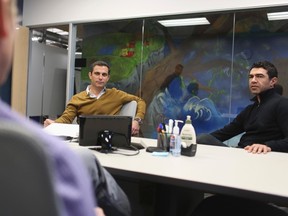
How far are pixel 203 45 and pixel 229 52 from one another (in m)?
0.35

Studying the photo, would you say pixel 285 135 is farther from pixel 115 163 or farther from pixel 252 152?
pixel 115 163

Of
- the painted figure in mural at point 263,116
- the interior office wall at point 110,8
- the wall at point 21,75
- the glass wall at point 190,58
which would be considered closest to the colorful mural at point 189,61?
the glass wall at point 190,58

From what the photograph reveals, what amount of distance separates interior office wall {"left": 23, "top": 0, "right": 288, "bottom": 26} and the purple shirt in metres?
3.40

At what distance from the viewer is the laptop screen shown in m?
1.66

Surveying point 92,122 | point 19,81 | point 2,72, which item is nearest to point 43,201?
point 2,72

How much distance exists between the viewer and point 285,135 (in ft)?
7.60

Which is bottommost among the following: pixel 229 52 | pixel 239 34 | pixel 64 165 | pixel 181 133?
pixel 181 133

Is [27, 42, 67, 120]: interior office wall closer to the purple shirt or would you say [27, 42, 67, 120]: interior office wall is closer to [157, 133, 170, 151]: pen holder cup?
[157, 133, 170, 151]: pen holder cup

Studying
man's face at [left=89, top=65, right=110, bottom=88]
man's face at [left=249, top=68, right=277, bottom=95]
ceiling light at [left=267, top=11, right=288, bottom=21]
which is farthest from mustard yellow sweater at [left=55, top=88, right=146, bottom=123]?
ceiling light at [left=267, top=11, right=288, bottom=21]

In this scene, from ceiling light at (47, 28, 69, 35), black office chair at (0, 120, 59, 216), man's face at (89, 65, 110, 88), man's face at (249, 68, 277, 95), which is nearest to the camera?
black office chair at (0, 120, 59, 216)

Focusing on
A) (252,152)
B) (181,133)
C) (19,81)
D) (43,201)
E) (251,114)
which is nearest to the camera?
(43,201)

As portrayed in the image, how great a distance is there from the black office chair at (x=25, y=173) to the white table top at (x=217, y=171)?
817mm

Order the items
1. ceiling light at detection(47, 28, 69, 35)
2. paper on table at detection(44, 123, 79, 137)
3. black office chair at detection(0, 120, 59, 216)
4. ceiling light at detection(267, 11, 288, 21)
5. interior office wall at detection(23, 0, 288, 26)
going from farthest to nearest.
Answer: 1. ceiling light at detection(47, 28, 69, 35)
2. interior office wall at detection(23, 0, 288, 26)
3. ceiling light at detection(267, 11, 288, 21)
4. paper on table at detection(44, 123, 79, 137)
5. black office chair at detection(0, 120, 59, 216)

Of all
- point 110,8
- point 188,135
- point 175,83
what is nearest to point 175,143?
point 188,135
